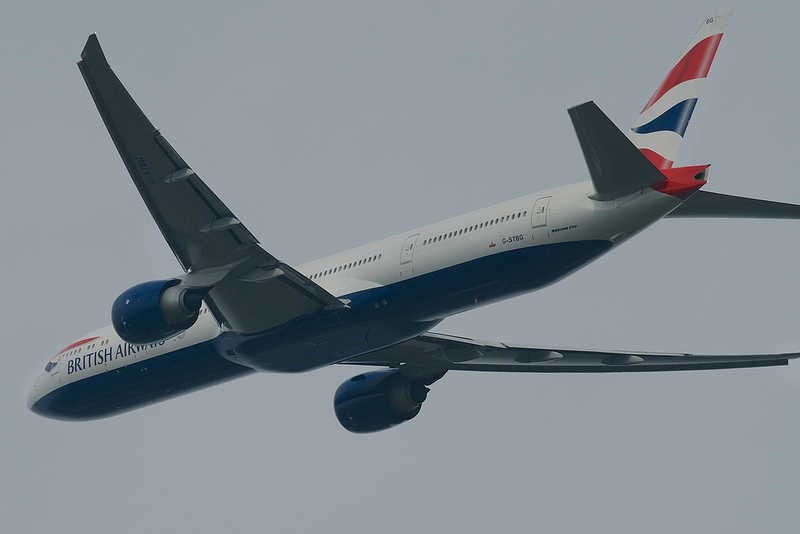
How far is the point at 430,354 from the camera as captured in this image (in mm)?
34719

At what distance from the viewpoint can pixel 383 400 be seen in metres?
36.0

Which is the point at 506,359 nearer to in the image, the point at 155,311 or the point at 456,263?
the point at 456,263

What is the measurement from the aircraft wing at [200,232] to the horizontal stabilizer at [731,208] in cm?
835

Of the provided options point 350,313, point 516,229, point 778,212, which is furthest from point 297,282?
point 778,212

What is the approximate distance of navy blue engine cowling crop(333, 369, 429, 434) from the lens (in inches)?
1419

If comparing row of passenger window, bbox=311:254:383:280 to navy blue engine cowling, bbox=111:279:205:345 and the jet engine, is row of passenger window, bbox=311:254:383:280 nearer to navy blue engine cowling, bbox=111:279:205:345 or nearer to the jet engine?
navy blue engine cowling, bbox=111:279:205:345

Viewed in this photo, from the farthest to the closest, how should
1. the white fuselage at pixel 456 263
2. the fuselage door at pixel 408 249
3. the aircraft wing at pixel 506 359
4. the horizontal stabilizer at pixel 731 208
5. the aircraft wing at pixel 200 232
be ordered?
1. the aircraft wing at pixel 506 359
2. the fuselage door at pixel 408 249
3. the white fuselage at pixel 456 263
4. the aircraft wing at pixel 200 232
5. the horizontal stabilizer at pixel 731 208

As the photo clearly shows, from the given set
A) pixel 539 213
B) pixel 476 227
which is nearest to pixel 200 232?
pixel 476 227

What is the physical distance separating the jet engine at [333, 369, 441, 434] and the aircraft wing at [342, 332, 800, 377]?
0.45 metres

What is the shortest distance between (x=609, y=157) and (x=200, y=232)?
9.30 meters

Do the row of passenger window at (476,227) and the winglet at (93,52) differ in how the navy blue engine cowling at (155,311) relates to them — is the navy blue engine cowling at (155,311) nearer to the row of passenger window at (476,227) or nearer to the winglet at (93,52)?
the row of passenger window at (476,227)

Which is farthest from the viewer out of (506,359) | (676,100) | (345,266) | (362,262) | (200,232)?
(506,359)

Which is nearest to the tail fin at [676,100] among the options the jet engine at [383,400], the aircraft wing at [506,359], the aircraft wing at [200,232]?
the aircraft wing at [506,359]

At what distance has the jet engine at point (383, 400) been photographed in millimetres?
36031
